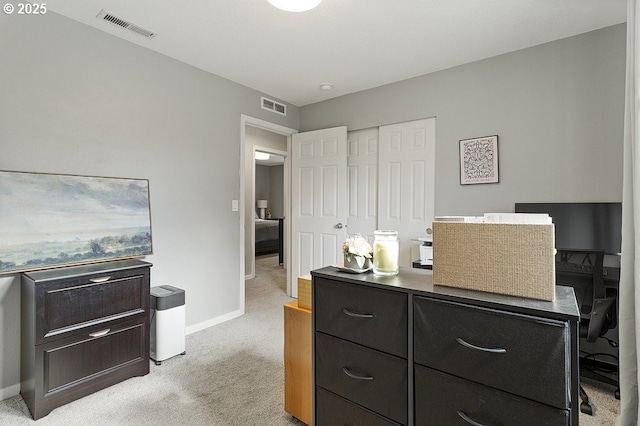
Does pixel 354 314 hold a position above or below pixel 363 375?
A: above

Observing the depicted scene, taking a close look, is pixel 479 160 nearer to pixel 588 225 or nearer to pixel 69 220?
pixel 588 225

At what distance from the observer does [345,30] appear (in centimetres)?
250

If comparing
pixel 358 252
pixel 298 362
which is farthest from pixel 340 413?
pixel 358 252

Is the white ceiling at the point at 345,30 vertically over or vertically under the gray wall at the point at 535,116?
over

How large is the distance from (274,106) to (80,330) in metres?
2.99

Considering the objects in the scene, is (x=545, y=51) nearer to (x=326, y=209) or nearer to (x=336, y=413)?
(x=326, y=209)

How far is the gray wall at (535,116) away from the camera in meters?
2.46

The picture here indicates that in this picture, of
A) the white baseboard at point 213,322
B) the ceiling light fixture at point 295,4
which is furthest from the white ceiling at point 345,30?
the white baseboard at point 213,322

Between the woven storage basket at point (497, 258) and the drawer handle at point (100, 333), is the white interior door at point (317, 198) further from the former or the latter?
the woven storage basket at point (497, 258)

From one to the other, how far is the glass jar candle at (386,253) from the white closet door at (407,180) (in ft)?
6.60

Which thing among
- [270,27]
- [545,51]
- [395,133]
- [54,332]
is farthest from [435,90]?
[54,332]

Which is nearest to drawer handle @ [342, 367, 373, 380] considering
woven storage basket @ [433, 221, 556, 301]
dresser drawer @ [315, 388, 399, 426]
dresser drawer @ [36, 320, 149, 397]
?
dresser drawer @ [315, 388, 399, 426]

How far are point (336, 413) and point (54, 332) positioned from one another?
5.71ft

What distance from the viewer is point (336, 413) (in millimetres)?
1464
